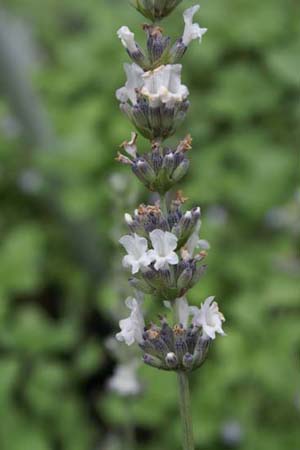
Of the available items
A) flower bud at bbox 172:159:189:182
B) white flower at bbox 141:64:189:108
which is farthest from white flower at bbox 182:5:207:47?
flower bud at bbox 172:159:189:182

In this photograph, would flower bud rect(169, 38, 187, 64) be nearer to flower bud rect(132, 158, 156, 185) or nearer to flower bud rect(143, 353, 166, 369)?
flower bud rect(132, 158, 156, 185)

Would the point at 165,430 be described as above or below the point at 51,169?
below

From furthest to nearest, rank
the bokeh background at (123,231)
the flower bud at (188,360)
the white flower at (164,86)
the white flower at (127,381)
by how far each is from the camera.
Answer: the bokeh background at (123,231) < the white flower at (127,381) < the flower bud at (188,360) < the white flower at (164,86)

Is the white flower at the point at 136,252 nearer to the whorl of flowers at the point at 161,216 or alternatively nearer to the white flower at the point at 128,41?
the whorl of flowers at the point at 161,216

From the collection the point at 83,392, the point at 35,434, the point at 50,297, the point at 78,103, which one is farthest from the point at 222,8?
the point at 35,434

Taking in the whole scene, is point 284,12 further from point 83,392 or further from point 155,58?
point 155,58

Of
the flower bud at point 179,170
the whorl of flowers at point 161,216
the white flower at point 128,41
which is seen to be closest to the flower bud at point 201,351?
the whorl of flowers at point 161,216
